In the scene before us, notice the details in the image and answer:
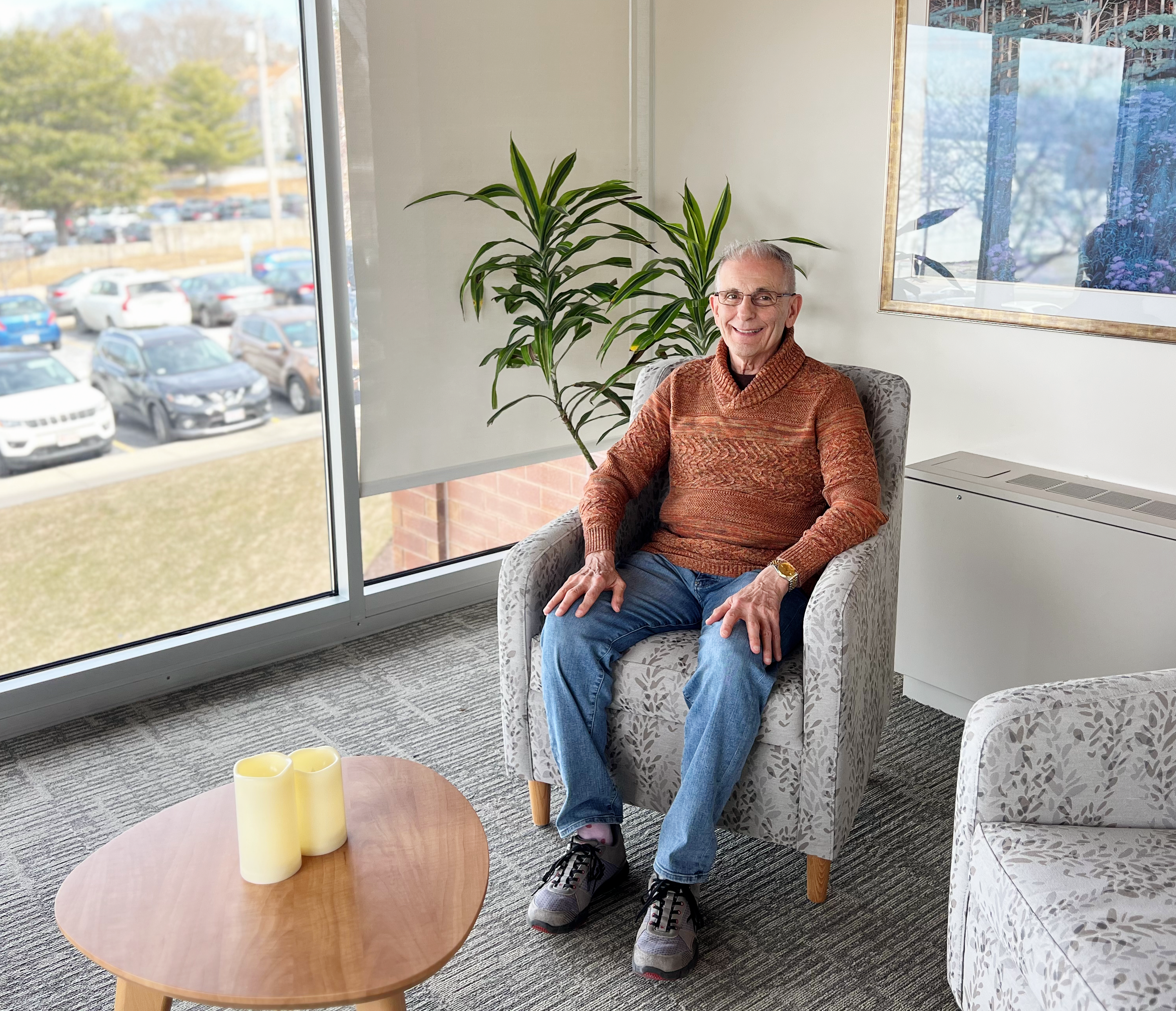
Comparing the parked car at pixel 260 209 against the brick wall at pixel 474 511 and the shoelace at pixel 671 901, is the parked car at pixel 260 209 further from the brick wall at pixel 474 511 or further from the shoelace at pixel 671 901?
the shoelace at pixel 671 901

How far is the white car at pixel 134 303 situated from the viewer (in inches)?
103

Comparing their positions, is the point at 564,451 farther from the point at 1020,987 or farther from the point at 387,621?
the point at 1020,987

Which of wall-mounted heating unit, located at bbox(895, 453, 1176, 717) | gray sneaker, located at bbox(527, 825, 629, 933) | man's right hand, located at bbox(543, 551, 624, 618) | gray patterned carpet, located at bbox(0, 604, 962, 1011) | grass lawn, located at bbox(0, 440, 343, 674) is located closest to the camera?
gray patterned carpet, located at bbox(0, 604, 962, 1011)

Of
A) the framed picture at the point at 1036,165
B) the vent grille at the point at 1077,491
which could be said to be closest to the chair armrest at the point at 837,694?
the vent grille at the point at 1077,491

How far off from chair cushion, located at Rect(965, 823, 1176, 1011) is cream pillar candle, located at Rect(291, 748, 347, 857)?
0.90m

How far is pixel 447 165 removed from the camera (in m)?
3.06

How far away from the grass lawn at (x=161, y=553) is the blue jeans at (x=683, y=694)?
128cm

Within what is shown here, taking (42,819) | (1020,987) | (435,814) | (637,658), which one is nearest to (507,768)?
(637,658)

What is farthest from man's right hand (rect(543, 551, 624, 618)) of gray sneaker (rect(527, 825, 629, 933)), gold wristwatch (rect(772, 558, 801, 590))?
gray sneaker (rect(527, 825, 629, 933))

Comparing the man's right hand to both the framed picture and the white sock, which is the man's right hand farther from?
the framed picture

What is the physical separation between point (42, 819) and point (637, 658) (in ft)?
4.53

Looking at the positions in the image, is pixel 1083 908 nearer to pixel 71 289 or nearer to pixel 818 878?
pixel 818 878

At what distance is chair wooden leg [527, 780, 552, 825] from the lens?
7.25 ft

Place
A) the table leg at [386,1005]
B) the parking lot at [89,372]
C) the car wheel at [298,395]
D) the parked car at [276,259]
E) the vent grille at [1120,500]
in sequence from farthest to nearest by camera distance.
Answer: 1. the car wheel at [298,395]
2. the parked car at [276,259]
3. the parking lot at [89,372]
4. the vent grille at [1120,500]
5. the table leg at [386,1005]
